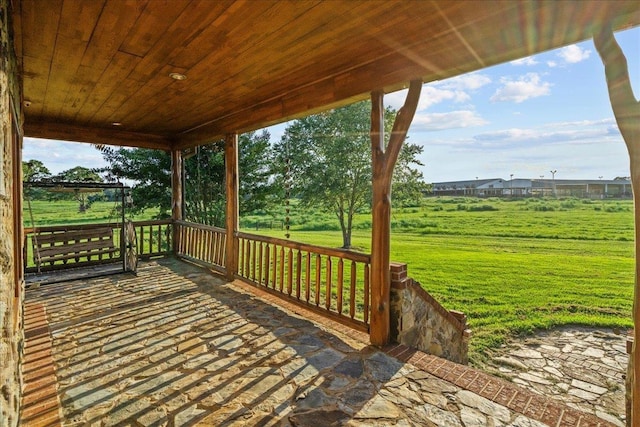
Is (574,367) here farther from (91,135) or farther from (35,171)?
(35,171)

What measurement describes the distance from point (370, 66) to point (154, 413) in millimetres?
3116

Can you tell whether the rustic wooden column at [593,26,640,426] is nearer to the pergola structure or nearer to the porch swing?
the pergola structure

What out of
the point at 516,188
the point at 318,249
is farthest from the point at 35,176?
the point at 516,188

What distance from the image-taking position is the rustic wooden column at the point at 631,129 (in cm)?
164

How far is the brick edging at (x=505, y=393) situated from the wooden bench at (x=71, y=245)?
5418 millimetres

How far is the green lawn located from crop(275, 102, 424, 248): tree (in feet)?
5.81

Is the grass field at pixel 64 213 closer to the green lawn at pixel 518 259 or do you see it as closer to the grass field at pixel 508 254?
the grass field at pixel 508 254

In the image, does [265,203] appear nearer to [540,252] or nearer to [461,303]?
[461,303]

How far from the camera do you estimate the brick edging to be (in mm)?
1991

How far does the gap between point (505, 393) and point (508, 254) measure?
11.8 m

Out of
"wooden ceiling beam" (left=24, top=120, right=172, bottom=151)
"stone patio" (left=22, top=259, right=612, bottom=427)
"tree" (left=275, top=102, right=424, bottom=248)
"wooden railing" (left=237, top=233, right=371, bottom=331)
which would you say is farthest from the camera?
"tree" (left=275, top=102, right=424, bottom=248)

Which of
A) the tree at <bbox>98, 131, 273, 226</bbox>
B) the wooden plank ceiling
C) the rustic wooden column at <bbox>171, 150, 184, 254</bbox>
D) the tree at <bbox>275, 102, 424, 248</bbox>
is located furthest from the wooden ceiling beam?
the tree at <bbox>275, 102, 424, 248</bbox>

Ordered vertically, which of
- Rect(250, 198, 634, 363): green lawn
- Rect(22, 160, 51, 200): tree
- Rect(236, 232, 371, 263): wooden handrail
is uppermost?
Rect(22, 160, 51, 200): tree

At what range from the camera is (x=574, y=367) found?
4.26 meters
